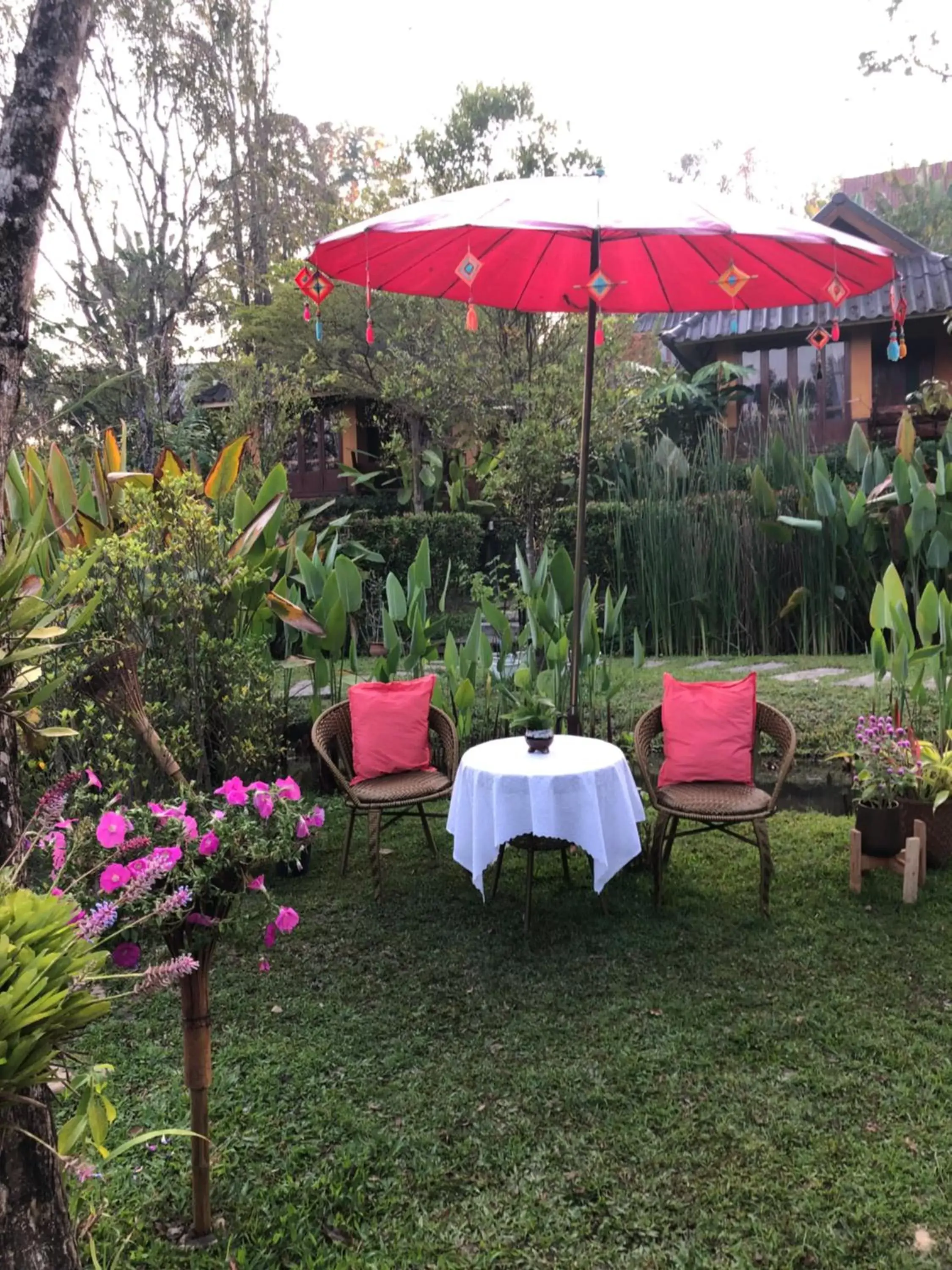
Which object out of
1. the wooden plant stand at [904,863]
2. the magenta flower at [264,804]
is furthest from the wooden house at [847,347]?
the magenta flower at [264,804]

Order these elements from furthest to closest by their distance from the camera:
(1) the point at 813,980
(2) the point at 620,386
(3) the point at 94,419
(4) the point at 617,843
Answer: (3) the point at 94,419, (2) the point at 620,386, (4) the point at 617,843, (1) the point at 813,980

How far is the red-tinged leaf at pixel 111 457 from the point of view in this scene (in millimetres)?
3787

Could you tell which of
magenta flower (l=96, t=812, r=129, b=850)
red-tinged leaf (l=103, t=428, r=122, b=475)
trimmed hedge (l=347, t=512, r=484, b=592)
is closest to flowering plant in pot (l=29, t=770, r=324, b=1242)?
magenta flower (l=96, t=812, r=129, b=850)

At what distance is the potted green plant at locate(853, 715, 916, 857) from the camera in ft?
10.5

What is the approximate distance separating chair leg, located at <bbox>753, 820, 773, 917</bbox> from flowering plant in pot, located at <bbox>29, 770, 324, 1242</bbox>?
1.82m

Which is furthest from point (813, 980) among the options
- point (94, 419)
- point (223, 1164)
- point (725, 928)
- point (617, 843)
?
point (94, 419)

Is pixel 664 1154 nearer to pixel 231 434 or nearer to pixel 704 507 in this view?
pixel 704 507

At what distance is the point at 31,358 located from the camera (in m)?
12.0

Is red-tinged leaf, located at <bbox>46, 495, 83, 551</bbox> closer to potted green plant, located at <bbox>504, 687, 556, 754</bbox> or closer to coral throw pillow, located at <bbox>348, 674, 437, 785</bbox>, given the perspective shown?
coral throw pillow, located at <bbox>348, 674, 437, 785</bbox>

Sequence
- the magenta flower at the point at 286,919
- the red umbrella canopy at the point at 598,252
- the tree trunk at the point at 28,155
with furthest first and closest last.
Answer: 1. the red umbrella canopy at the point at 598,252
2. the magenta flower at the point at 286,919
3. the tree trunk at the point at 28,155

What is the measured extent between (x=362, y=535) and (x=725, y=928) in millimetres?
7272

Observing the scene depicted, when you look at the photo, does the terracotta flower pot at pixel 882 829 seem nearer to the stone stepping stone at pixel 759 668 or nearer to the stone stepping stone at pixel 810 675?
the stone stepping stone at pixel 810 675

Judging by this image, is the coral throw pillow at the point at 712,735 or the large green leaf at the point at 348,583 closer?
the coral throw pillow at the point at 712,735

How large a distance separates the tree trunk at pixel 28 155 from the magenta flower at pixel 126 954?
2.46ft
